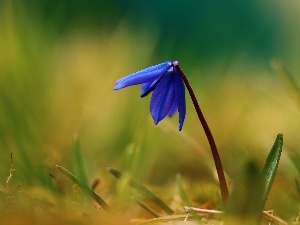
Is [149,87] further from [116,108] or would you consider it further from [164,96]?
[116,108]

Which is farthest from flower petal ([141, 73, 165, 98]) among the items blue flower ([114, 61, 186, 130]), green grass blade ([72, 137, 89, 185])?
green grass blade ([72, 137, 89, 185])

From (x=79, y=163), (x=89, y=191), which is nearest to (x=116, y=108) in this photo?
(x=79, y=163)

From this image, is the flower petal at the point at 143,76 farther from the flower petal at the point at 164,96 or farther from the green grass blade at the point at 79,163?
the green grass blade at the point at 79,163

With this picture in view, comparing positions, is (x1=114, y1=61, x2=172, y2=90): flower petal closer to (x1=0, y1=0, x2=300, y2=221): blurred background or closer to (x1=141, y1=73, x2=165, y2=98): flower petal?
(x1=141, y1=73, x2=165, y2=98): flower petal

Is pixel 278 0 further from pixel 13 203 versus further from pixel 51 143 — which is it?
pixel 13 203

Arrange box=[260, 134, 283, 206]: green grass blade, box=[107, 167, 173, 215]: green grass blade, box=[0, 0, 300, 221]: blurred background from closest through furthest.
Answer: box=[260, 134, 283, 206]: green grass blade
box=[107, 167, 173, 215]: green grass blade
box=[0, 0, 300, 221]: blurred background

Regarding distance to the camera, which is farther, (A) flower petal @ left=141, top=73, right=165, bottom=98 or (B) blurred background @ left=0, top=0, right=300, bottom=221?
(B) blurred background @ left=0, top=0, right=300, bottom=221

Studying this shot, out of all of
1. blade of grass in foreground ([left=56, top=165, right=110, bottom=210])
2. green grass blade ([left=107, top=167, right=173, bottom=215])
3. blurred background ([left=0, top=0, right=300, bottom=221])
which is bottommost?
blade of grass in foreground ([left=56, top=165, right=110, bottom=210])
